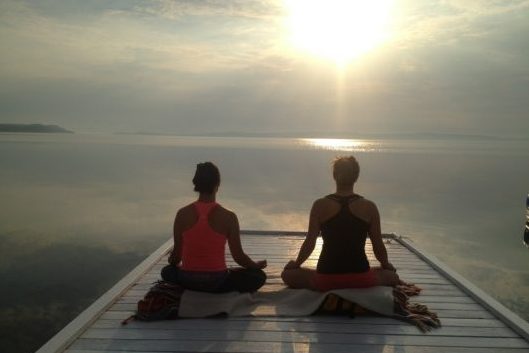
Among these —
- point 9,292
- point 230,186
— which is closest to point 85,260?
point 9,292

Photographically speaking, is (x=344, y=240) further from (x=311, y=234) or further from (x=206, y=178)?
(x=206, y=178)

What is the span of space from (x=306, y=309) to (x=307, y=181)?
32.6m

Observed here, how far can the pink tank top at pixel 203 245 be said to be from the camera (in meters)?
5.14

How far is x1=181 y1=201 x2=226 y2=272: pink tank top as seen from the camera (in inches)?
202

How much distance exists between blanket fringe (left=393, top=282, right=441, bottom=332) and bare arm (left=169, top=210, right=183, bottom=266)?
2.44 metres

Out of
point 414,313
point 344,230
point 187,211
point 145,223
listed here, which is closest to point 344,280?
point 344,230

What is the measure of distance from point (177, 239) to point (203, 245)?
356mm

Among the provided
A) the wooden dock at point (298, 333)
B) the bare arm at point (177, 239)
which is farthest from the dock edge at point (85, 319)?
the bare arm at point (177, 239)

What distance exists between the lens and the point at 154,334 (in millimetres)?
4621

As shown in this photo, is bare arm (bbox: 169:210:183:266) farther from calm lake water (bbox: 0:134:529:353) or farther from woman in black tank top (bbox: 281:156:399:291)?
calm lake water (bbox: 0:134:529:353)

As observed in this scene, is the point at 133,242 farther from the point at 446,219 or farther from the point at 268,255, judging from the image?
the point at 446,219

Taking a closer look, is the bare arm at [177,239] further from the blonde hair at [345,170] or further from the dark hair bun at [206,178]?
the blonde hair at [345,170]

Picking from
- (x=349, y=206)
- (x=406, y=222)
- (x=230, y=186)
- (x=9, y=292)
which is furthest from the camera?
(x=230, y=186)

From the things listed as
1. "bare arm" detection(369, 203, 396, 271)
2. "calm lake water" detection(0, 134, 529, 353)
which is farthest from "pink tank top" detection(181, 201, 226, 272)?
"calm lake water" detection(0, 134, 529, 353)
